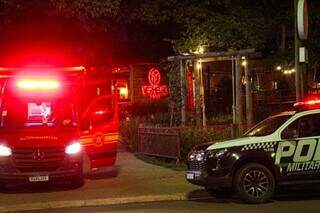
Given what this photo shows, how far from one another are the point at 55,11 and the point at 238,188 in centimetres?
1219

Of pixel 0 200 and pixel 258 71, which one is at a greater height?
pixel 258 71

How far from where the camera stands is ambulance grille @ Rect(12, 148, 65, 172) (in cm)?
1412

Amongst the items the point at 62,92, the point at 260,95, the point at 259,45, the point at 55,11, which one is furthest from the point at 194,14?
the point at 260,95

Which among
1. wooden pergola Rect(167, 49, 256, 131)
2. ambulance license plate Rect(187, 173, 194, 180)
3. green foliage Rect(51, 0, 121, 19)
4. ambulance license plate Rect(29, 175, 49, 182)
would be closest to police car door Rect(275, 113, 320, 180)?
ambulance license plate Rect(187, 173, 194, 180)

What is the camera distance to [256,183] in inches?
488

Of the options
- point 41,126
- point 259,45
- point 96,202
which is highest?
point 259,45

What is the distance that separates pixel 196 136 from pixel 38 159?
547cm

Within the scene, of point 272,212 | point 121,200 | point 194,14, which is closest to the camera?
point 272,212

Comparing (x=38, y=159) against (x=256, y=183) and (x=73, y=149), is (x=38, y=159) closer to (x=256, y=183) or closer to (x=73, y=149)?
(x=73, y=149)

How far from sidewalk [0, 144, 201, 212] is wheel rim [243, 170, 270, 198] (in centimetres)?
165

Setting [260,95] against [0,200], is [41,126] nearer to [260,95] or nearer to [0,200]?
[0,200]

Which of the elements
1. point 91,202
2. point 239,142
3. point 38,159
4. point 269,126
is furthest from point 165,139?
point 239,142

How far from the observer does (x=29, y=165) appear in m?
14.2

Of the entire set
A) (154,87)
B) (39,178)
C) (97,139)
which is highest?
(154,87)
